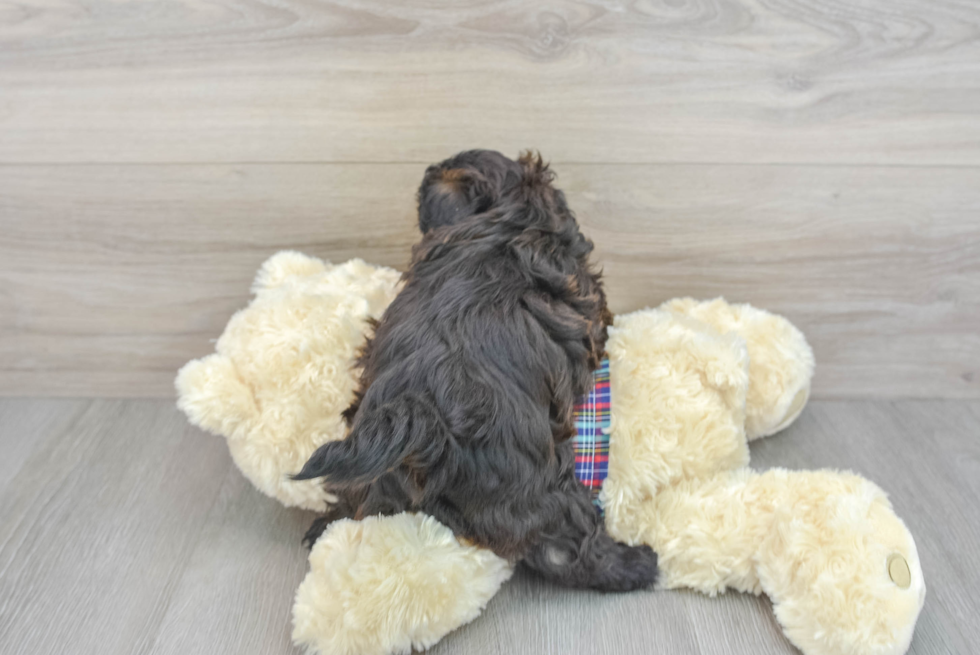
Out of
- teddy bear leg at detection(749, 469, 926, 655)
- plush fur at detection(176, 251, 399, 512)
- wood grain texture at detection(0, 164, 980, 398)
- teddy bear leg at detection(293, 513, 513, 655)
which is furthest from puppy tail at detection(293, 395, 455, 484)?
wood grain texture at detection(0, 164, 980, 398)

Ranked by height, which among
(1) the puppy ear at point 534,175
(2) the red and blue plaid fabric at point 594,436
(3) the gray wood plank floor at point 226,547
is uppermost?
(1) the puppy ear at point 534,175

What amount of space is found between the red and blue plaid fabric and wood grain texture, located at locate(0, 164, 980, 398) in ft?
1.19

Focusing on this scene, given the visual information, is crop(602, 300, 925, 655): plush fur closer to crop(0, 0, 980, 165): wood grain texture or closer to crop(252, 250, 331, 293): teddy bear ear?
crop(0, 0, 980, 165): wood grain texture

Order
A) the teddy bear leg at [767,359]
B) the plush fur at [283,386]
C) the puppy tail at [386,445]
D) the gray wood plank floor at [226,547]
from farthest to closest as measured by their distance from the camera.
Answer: the teddy bear leg at [767,359] → the plush fur at [283,386] → the gray wood plank floor at [226,547] → the puppy tail at [386,445]

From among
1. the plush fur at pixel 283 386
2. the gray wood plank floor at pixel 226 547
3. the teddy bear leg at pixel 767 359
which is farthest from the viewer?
the teddy bear leg at pixel 767 359

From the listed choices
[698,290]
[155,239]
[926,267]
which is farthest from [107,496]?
[926,267]

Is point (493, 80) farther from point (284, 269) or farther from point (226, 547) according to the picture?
point (226, 547)

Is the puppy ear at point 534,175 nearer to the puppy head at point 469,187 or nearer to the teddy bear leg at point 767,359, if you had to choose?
the puppy head at point 469,187

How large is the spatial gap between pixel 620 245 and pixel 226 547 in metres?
0.75

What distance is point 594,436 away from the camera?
34.7 inches

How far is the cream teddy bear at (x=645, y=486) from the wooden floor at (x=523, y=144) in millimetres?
125

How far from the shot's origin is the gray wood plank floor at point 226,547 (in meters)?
0.85

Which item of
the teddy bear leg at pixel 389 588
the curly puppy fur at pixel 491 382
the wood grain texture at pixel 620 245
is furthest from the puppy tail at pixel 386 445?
the wood grain texture at pixel 620 245

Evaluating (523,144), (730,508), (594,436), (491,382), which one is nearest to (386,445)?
(491,382)
